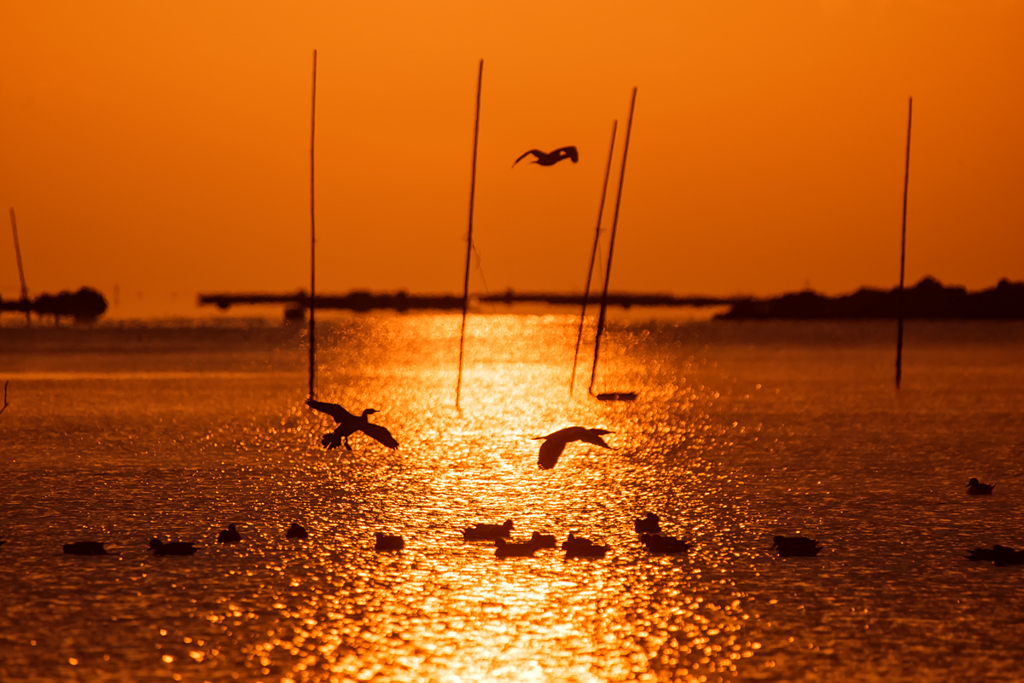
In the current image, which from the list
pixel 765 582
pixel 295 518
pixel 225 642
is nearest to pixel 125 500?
pixel 295 518

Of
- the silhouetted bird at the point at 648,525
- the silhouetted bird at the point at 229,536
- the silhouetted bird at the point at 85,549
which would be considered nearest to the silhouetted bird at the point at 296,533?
the silhouetted bird at the point at 229,536

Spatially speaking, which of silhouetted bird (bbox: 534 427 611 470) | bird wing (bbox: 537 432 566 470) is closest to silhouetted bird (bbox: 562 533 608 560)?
silhouetted bird (bbox: 534 427 611 470)

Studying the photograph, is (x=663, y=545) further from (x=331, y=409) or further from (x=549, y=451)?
(x=331, y=409)

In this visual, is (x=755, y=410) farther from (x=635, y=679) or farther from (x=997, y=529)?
(x=635, y=679)

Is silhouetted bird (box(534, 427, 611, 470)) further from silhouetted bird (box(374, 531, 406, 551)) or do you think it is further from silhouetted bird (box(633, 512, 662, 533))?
silhouetted bird (box(374, 531, 406, 551))

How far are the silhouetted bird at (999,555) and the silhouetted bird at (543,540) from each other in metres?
5.68

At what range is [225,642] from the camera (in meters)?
12.4

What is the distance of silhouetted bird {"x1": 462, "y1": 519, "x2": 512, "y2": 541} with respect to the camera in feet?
56.2

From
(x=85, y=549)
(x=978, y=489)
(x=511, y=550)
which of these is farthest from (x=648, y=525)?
(x=85, y=549)

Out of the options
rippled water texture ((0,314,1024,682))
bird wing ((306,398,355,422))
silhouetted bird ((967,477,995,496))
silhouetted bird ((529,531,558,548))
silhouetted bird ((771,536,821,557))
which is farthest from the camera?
silhouetted bird ((967,477,995,496))

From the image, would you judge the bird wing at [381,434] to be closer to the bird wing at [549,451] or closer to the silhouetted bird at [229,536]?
the bird wing at [549,451]

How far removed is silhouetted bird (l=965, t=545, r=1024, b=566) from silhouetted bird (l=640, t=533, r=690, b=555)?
391 cm

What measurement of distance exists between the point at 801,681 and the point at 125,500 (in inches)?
535

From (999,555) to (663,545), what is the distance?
14.6 feet
